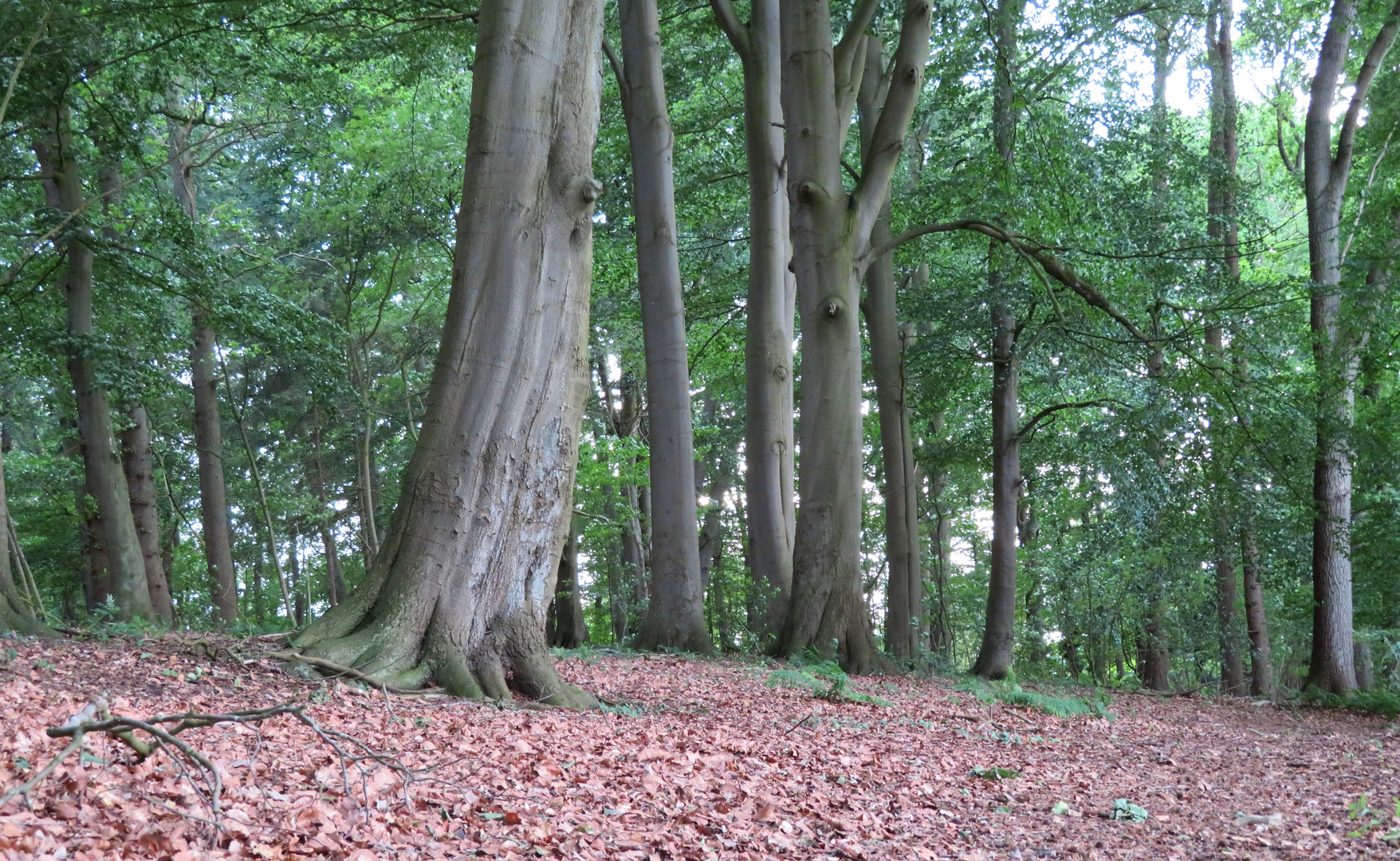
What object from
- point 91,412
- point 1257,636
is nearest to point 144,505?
point 91,412

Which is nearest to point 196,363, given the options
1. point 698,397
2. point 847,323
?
point 847,323

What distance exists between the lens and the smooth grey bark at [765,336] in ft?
37.4

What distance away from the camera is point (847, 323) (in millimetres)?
10047

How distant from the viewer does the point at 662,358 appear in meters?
10.9

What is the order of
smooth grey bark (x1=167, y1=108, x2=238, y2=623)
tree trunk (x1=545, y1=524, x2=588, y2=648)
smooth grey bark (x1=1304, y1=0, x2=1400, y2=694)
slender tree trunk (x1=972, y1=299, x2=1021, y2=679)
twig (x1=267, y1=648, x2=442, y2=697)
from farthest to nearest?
1. tree trunk (x1=545, y1=524, x2=588, y2=648)
2. smooth grey bark (x1=167, y1=108, x2=238, y2=623)
3. slender tree trunk (x1=972, y1=299, x2=1021, y2=679)
4. smooth grey bark (x1=1304, y1=0, x2=1400, y2=694)
5. twig (x1=267, y1=648, x2=442, y2=697)

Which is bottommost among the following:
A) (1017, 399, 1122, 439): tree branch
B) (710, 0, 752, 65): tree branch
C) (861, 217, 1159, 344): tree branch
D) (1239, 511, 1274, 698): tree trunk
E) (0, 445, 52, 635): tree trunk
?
(1239, 511, 1274, 698): tree trunk

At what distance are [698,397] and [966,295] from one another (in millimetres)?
11547

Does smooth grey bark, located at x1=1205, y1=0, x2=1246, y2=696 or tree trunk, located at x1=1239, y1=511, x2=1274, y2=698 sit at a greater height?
smooth grey bark, located at x1=1205, y1=0, x2=1246, y2=696

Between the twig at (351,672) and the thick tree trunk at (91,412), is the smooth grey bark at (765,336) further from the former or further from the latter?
the thick tree trunk at (91,412)

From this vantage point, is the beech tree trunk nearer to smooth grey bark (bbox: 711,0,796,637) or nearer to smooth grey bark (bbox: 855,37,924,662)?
smooth grey bark (bbox: 711,0,796,637)

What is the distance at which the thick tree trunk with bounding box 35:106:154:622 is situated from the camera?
1061cm

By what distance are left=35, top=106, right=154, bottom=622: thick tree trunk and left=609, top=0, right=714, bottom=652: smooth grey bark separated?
234 inches

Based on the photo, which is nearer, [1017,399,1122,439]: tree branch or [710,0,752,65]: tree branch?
[710,0,752,65]: tree branch

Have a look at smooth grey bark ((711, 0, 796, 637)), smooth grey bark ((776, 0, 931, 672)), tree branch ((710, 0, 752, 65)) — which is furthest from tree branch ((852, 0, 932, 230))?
tree branch ((710, 0, 752, 65))
